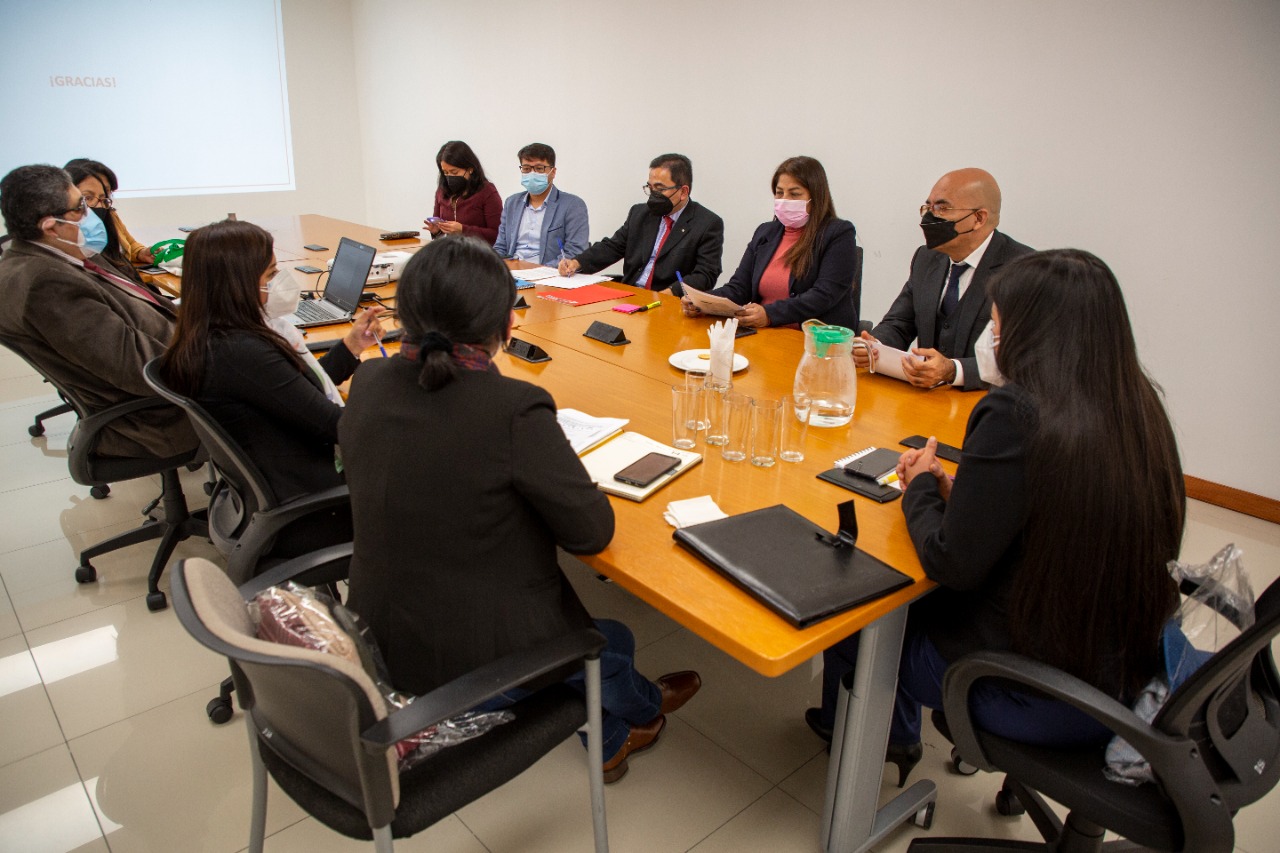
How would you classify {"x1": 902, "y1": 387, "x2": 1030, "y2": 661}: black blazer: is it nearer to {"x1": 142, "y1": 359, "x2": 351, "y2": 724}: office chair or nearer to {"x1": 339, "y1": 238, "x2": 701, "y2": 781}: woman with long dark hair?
{"x1": 339, "y1": 238, "x2": 701, "y2": 781}: woman with long dark hair

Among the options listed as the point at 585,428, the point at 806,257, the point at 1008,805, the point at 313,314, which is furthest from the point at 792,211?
the point at 1008,805

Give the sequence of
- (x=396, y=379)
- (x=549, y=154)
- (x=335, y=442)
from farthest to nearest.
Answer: (x=549, y=154), (x=335, y=442), (x=396, y=379)

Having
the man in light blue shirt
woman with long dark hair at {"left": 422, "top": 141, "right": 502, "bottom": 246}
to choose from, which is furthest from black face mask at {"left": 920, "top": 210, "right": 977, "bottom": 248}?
woman with long dark hair at {"left": 422, "top": 141, "right": 502, "bottom": 246}

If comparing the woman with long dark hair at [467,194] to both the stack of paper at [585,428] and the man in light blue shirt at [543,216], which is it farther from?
the stack of paper at [585,428]

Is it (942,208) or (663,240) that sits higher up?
(942,208)

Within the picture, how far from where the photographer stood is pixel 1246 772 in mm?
1281

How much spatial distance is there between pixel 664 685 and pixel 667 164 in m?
2.58

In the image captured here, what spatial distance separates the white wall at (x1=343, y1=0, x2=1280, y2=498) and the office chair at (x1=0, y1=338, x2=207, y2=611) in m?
3.48

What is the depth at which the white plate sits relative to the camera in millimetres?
2527

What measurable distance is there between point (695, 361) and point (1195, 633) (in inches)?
61.2

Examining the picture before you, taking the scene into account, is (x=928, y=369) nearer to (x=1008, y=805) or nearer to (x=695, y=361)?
(x=695, y=361)

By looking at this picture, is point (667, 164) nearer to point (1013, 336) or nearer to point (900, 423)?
point (900, 423)

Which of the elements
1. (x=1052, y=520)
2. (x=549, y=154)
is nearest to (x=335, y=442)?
(x=1052, y=520)

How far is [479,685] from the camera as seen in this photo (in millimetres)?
1222
